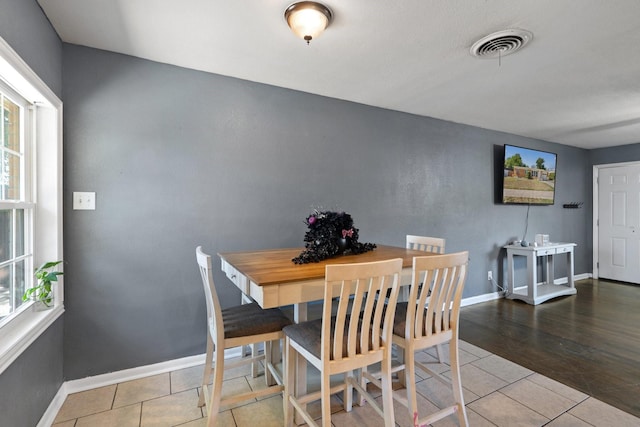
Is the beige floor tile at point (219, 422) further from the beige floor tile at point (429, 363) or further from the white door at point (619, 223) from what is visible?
the white door at point (619, 223)

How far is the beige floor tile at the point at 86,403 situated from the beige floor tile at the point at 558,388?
9.39ft

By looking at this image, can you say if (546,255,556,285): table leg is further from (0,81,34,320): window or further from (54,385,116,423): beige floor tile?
(0,81,34,320): window

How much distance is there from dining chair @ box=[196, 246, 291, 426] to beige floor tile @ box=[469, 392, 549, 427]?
124 cm

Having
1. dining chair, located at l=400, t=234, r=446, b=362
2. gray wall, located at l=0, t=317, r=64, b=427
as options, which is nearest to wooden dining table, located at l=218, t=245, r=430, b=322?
dining chair, located at l=400, t=234, r=446, b=362

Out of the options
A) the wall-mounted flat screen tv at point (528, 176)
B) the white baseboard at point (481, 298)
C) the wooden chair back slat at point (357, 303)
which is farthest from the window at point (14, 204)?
the wall-mounted flat screen tv at point (528, 176)

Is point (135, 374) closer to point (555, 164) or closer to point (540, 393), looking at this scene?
point (540, 393)

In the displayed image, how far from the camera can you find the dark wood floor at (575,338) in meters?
2.19

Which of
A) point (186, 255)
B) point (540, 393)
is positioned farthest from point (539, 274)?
point (186, 255)

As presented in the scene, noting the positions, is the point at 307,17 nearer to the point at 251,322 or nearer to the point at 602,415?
the point at 251,322

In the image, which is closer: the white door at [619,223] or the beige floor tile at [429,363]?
the beige floor tile at [429,363]

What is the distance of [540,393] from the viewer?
205 cm

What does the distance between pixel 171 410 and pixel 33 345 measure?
2.70 ft

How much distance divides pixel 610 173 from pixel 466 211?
10.9 ft

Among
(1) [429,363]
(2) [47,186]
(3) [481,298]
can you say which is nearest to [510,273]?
(3) [481,298]
